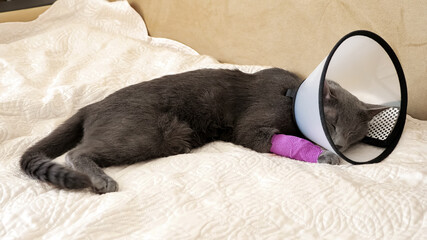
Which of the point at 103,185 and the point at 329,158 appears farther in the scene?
the point at 329,158

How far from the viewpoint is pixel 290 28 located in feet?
6.64

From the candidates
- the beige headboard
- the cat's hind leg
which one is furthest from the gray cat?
the beige headboard

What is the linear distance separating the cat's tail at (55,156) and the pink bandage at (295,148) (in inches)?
27.7

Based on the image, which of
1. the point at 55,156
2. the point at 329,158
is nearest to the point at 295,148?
the point at 329,158

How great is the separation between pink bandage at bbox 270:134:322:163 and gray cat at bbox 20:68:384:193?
0.11ft

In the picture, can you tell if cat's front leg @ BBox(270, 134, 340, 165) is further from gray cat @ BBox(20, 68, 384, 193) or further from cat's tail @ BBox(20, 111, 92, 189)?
cat's tail @ BBox(20, 111, 92, 189)

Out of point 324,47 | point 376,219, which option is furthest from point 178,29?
point 376,219

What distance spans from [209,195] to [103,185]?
333mm

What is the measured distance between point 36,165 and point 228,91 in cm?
78

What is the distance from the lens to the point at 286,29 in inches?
80.4

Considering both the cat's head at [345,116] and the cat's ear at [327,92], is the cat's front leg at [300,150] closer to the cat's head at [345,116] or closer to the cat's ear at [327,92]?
the cat's head at [345,116]

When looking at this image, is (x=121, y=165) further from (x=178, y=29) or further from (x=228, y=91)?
(x=178, y=29)

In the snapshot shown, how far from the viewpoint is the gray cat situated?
Result: 57.1 inches

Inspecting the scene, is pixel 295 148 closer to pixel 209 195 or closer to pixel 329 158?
pixel 329 158
